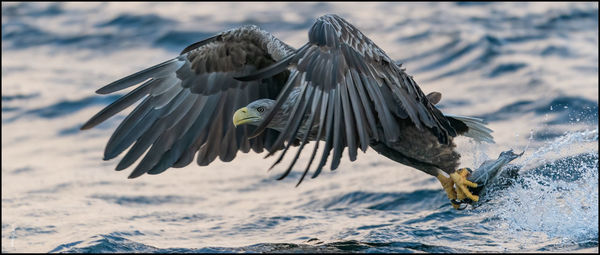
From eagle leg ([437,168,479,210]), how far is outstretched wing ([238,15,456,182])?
2.29 feet

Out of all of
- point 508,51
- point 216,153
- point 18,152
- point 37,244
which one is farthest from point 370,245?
point 508,51

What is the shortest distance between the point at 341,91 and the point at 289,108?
0.60 m

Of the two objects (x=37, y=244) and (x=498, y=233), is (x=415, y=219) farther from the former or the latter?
(x=37, y=244)

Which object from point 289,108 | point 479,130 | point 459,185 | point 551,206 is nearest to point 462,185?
point 459,185

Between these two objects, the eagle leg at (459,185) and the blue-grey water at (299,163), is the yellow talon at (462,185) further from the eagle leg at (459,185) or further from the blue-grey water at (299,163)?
the blue-grey water at (299,163)

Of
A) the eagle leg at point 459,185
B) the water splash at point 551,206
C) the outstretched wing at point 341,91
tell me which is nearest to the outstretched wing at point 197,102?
the outstretched wing at point 341,91

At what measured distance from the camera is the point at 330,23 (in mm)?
5332

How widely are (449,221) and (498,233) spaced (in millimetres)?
557

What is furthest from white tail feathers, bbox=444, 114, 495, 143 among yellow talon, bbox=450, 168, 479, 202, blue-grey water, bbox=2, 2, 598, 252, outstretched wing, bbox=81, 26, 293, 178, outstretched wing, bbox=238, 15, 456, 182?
outstretched wing, bbox=81, 26, 293, 178

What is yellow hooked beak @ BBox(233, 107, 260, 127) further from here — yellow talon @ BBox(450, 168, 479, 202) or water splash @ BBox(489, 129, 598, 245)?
water splash @ BBox(489, 129, 598, 245)

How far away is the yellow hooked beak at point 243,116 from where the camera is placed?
5.84 meters

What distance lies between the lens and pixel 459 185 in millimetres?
6043

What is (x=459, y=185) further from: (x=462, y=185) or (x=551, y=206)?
(x=551, y=206)

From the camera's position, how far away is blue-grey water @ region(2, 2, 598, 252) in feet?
20.8
